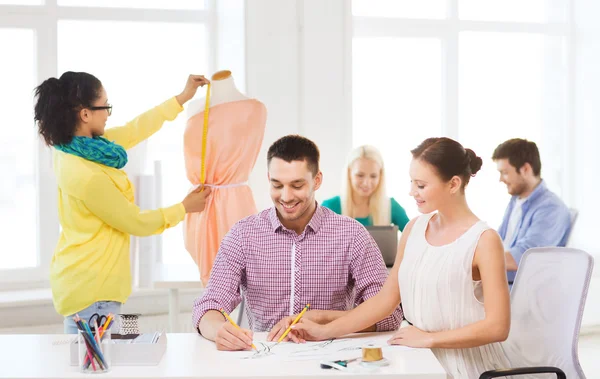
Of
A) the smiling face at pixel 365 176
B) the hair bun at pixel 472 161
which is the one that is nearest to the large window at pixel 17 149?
the smiling face at pixel 365 176

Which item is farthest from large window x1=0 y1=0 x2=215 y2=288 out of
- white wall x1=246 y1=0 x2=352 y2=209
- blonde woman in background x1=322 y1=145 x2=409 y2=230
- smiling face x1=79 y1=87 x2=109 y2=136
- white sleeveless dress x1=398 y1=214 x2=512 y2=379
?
white sleeveless dress x1=398 y1=214 x2=512 y2=379

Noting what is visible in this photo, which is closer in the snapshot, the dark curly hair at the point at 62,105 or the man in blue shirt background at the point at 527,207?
the dark curly hair at the point at 62,105

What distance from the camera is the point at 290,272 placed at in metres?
2.39

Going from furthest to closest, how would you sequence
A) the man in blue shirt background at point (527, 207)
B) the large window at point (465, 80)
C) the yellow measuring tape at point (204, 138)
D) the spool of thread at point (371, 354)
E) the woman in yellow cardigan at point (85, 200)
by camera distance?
the large window at point (465, 80) → the man in blue shirt background at point (527, 207) → the yellow measuring tape at point (204, 138) → the woman in yellow cardigan at point (85, 200) → the spool of thread at point (371, 354)

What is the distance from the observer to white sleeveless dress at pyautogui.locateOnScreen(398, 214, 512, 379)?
2105 mm

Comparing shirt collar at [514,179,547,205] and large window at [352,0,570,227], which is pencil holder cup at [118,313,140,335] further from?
large window at [352,0,570,227]

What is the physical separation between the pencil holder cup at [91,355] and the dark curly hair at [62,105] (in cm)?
105

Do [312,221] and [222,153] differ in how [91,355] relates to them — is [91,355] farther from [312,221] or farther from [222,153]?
[222,153]

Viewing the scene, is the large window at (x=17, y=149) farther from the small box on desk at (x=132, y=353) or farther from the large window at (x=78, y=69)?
the small box on desk at (x=132, y=353)

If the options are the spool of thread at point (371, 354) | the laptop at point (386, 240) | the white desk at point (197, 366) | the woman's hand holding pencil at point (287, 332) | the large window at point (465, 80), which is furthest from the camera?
the large window at point (465, 80)

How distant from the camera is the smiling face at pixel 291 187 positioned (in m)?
2.34

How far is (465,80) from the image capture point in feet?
17.3

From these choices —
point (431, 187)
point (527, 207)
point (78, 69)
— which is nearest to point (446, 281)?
point (431, 187)

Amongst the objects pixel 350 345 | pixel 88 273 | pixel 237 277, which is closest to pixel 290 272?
pixel 237 277
